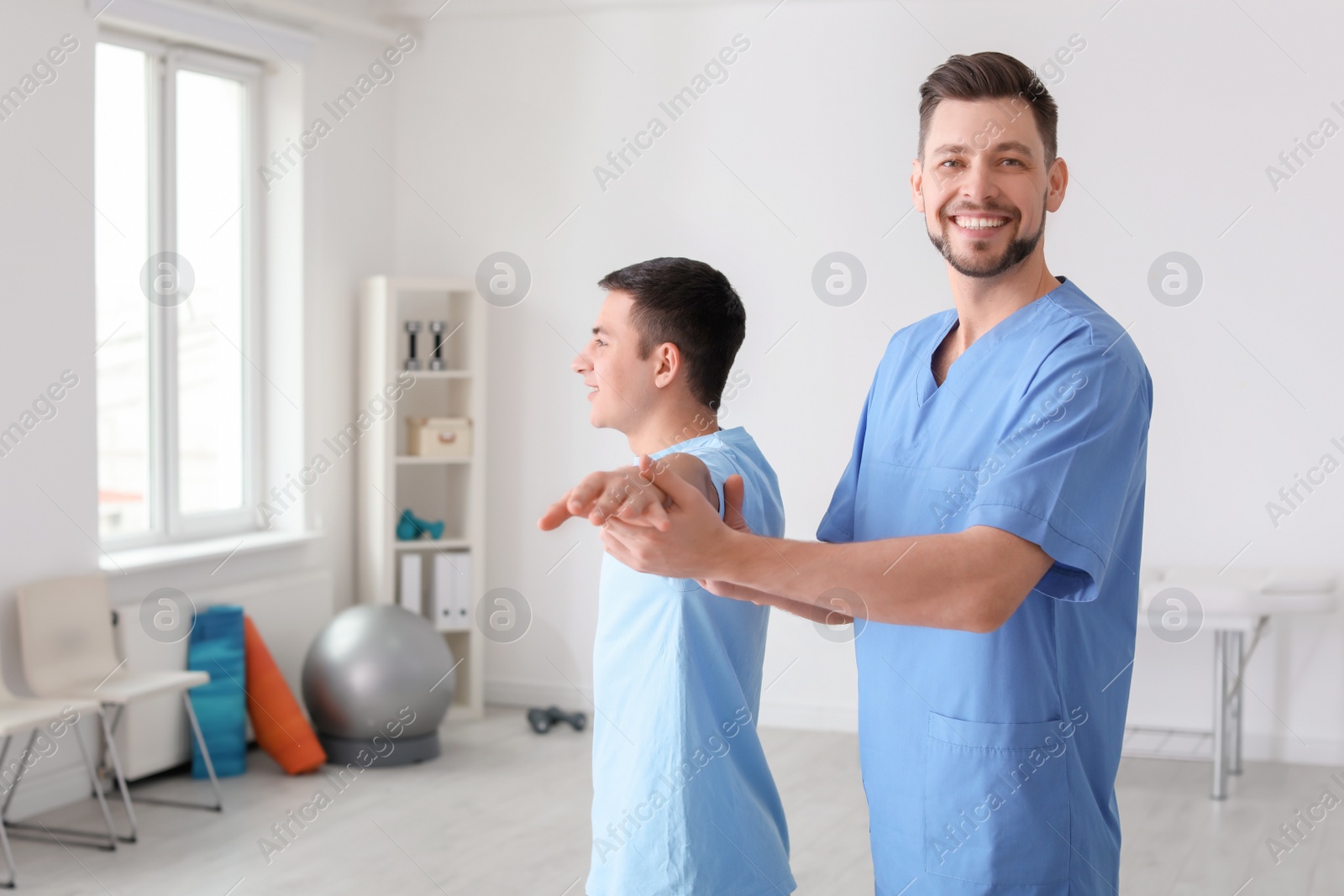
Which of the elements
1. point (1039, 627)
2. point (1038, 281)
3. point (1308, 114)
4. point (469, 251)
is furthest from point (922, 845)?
point (469, 251)

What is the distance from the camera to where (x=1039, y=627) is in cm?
118

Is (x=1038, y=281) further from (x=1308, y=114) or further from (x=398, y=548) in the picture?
(x=398, y=548)

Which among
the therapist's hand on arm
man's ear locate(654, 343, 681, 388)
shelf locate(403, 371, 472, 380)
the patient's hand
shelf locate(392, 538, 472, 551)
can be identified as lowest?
shelf locate(392, 538, 472, 551)

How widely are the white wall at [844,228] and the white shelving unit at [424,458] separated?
0.73 ft

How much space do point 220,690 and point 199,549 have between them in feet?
1.70

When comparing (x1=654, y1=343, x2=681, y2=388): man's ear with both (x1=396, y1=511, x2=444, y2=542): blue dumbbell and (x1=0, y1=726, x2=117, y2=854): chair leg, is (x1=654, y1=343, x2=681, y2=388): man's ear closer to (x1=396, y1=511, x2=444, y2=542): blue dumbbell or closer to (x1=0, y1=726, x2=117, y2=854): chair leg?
(x1=0, y1=726, x2=117, y2=854): chair leg

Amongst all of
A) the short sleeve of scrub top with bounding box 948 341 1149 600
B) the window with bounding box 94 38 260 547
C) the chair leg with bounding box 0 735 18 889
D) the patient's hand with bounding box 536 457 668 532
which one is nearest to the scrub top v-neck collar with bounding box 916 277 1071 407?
the short sleeve of scrub top with bounding box 948 341 1149 600

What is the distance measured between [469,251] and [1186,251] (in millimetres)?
2854

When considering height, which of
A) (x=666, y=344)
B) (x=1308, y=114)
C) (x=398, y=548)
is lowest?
(x=398, y=548)

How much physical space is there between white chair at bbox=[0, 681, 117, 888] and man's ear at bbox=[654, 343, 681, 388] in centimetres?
243

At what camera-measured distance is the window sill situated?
4043 mm

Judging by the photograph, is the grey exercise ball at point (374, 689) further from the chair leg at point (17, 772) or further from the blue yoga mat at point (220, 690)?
the chair leg at point (17, 772)

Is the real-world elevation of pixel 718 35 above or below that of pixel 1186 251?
above

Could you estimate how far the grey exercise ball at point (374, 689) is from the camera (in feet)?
13.9
